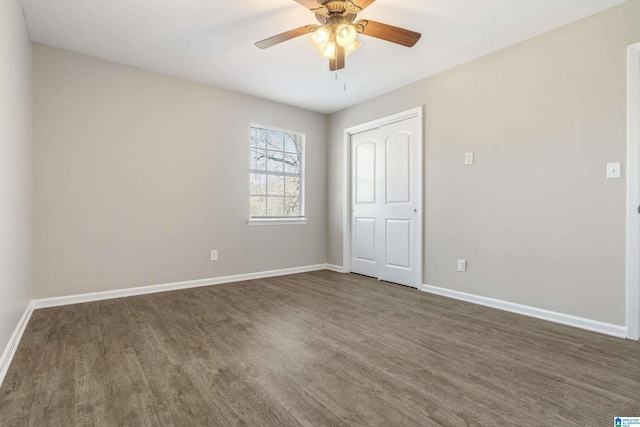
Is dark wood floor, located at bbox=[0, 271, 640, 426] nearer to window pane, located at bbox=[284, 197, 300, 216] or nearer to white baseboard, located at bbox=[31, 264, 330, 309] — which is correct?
white baseboard, located at bbox=[31, 264, 330, 309]

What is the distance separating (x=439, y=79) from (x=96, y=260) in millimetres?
4133

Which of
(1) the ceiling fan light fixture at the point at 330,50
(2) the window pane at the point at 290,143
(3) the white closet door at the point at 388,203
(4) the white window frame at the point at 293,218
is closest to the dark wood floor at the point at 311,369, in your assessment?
(3) the white closet door at the point at 388,203

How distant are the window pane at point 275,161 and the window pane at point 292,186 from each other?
0.21 metres

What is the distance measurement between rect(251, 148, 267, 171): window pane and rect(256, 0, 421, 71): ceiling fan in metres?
2.16

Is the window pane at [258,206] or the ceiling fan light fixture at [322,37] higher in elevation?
the ceiling fan light fixture at [322,37]

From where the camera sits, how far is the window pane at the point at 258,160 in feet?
14.6

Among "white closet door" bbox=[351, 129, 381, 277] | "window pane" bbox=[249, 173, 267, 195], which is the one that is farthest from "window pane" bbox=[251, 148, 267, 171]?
"white closet door" bbox=[351, 129, 381, 277]

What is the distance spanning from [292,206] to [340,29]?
A: 2.96m

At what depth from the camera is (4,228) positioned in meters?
1.86

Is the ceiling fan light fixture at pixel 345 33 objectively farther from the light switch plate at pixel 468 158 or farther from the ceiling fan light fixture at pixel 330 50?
the light switch plate at pixel 468 158

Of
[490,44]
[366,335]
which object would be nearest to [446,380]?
[366,335]

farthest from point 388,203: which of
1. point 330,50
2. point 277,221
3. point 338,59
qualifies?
point 330,50

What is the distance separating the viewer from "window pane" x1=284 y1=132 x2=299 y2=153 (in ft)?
15.7

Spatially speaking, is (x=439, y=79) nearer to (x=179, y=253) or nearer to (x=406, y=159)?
(x=406, y=159)
